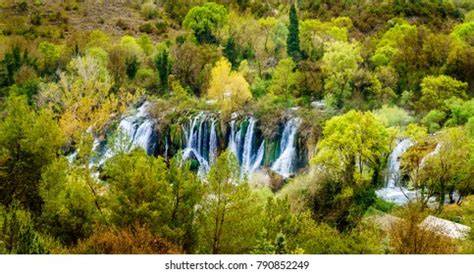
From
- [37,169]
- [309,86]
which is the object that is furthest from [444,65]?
[37,169]

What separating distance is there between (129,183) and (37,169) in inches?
91.3

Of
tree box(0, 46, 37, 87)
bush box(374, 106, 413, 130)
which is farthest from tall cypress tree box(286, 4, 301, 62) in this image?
tree box(0, 46, 37, 87)

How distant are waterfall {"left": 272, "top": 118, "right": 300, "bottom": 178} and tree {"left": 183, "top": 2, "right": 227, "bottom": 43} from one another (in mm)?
4047

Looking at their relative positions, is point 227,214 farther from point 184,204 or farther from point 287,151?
point 287,151

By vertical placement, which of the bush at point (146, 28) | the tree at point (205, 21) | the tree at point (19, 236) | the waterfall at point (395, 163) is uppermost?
the tree at point (205, 21)

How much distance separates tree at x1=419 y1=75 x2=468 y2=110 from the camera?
15.8 metres

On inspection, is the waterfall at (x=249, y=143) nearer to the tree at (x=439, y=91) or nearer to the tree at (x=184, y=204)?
the tree at (x=439, y=91)

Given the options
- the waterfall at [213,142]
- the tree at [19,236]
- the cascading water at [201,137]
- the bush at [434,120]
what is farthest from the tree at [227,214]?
the bush at [434,120]

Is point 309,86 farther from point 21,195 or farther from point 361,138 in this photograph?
point 21,195

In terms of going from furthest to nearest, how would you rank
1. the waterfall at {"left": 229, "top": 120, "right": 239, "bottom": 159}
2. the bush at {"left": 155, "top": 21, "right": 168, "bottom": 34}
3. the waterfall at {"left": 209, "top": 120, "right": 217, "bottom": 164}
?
the bush at {"left": 155, "top": 21, "right": 168, "bottom": 34} → the waterfall at {"left": 229, "top": 120, "right": 239, "bottom": 159} → the waterfall at {"left": 209, "top": 120, "right": 217, "bottom": 164}

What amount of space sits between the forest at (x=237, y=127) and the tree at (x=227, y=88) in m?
0.05

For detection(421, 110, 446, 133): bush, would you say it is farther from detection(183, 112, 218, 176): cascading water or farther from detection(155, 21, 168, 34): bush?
detection(155, 21, 168, 34): bush

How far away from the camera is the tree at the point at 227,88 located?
53.8 feet

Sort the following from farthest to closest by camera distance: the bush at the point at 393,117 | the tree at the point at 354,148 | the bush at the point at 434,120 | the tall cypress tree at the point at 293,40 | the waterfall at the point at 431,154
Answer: the tall cypress tree at the point at 293,40
the bush at the point at 393,117
the bush at the point at 434,120
the waterfall at the point at 431,154
the tree at the point at 354,148
